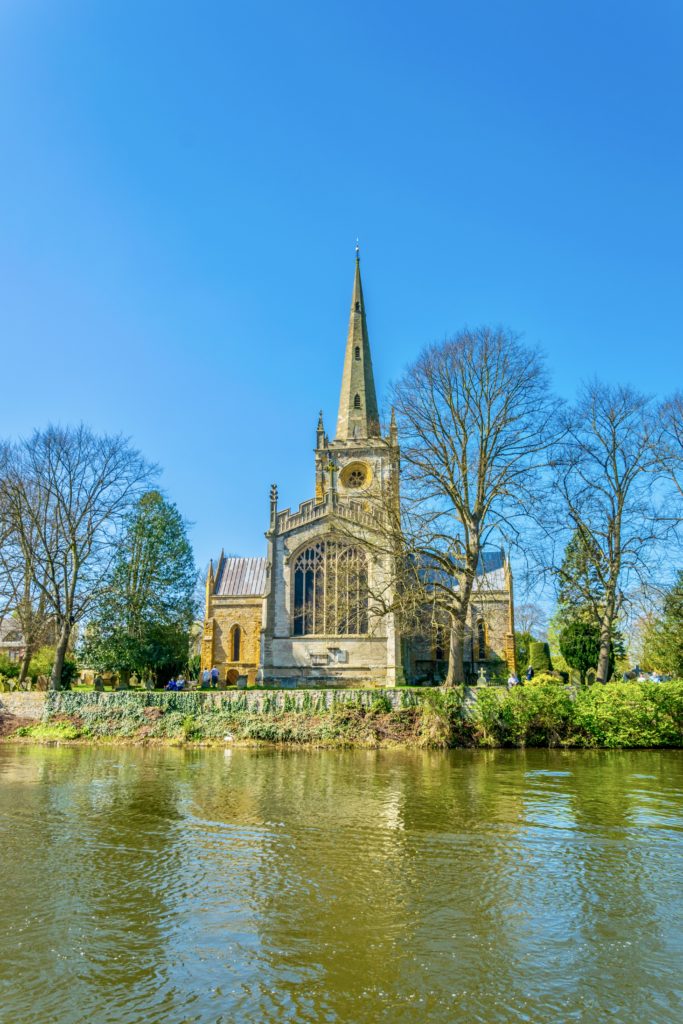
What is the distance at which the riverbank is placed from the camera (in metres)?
21.7

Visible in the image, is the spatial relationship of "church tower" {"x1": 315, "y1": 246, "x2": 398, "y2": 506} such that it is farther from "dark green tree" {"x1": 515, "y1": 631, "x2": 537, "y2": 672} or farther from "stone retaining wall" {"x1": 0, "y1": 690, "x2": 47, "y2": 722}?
"stone retaining wall" {"x1": 0, "y1": 690, "x2": 47, "y2": 722}

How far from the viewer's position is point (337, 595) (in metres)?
30.8

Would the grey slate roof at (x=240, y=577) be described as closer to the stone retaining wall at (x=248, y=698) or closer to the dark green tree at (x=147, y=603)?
the dark green tree at (x=147, y=603)

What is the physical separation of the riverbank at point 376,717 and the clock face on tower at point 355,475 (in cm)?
Answer: 2013

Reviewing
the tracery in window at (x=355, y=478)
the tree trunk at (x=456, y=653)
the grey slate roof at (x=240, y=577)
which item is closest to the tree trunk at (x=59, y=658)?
the grey slate roof at (x=240, y=577)

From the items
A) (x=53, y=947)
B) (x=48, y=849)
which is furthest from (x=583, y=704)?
(x=53, y=947)

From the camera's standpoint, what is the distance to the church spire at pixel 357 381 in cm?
4425

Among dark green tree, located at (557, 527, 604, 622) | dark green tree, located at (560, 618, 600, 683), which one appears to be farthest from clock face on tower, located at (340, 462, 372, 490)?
dark green tree, located at (557, 527, 604, 622)

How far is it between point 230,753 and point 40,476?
1509 cm

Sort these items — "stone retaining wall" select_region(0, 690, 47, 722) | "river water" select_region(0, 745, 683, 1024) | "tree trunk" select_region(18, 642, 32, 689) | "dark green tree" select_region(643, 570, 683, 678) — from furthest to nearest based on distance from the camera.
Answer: "tree trunk" select_region(18, 642, 32, 689), "stone retaining wall" select_region(0, 690, 47, 722), "dark green tree" select_region(643, 570, 683, 678), "river water" select_region(0, 745, 683, 1024)

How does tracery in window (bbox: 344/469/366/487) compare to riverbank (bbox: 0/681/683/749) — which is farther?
tracery in window (bbox: 344/469/366/487)

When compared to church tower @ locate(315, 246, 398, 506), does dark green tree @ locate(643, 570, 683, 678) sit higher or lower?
lower

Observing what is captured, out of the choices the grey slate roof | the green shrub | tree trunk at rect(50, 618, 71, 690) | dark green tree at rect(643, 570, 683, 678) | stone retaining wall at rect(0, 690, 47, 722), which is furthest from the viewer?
the grey slate roof

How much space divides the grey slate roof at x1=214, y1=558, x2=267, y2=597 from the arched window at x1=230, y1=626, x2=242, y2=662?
2.06m
